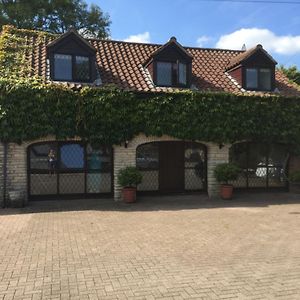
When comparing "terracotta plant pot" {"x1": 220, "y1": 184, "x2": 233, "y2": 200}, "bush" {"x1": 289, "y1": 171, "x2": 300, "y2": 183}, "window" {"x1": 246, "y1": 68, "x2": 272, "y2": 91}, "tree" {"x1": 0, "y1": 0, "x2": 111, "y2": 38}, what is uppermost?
"tree" {"x1": 0, "y1": 0, "x2": 111, "y2": 38}

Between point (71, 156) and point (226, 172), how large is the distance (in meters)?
5.81

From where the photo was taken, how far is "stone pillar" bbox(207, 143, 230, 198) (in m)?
16.2

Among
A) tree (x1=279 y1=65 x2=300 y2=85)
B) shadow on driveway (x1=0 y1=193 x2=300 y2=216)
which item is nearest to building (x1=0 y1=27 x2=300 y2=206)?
shadow on driveway (x1=0 y1=193 x2=300 y2=216)

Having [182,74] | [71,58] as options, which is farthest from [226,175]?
[71,58]

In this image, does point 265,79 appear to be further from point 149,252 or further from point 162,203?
point 149,252

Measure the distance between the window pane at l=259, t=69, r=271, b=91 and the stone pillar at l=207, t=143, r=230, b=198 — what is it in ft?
11.3

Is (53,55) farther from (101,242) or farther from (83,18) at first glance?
(83,18)

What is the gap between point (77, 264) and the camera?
7.43 m

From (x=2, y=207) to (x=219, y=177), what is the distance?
25.9 ft

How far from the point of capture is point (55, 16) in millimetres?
31125

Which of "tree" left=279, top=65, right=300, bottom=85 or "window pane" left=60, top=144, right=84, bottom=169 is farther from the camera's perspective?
"tree" left=279, top=65, right=300, bottom=85

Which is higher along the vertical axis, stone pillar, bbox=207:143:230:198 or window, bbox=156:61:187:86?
window, bbox=156:61:187:86

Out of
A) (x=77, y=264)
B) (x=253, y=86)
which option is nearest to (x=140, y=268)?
(x=77, y=264)

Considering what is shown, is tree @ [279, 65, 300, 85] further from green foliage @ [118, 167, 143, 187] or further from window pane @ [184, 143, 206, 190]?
green foliage @ [118, 167, 143, 187]
